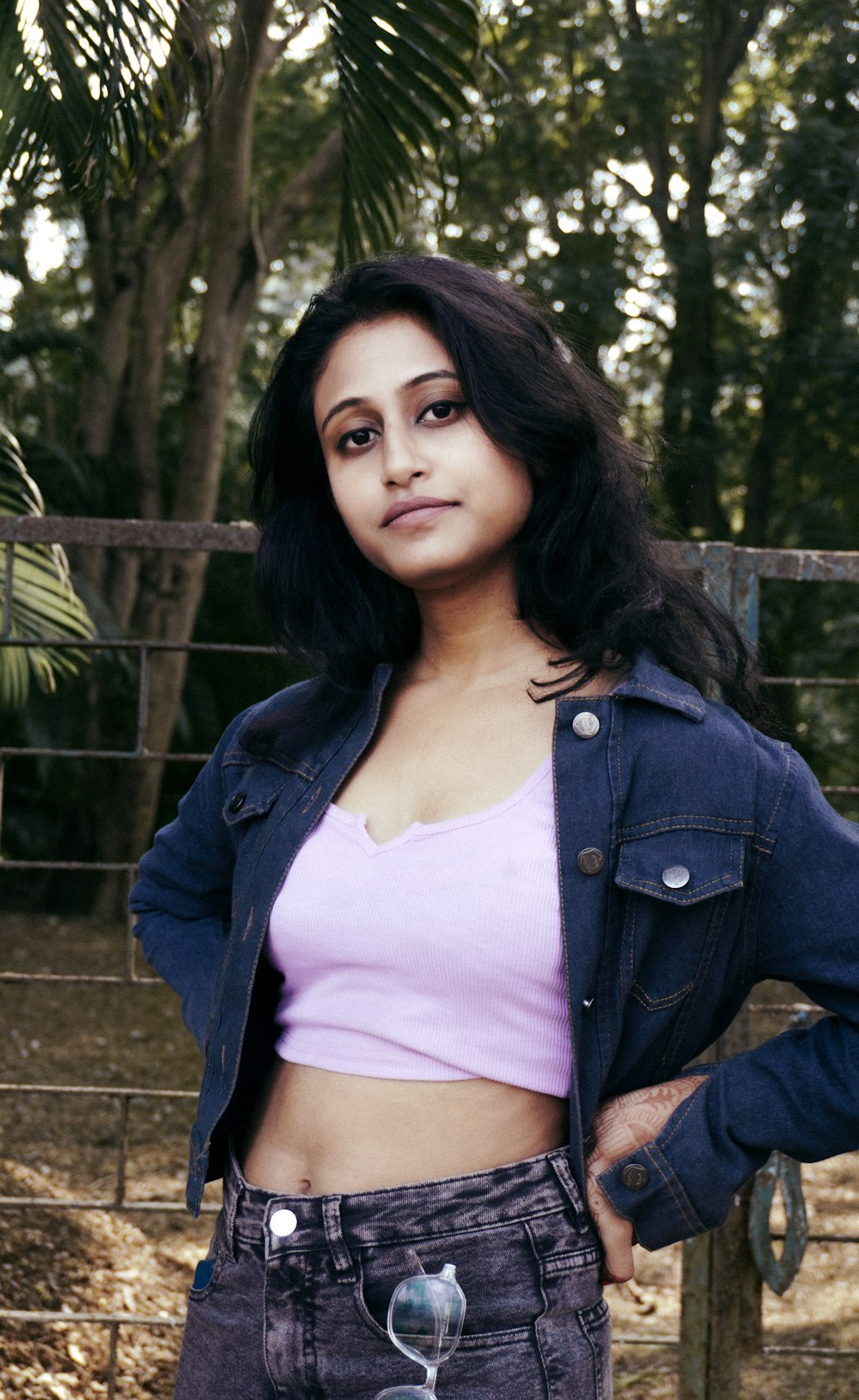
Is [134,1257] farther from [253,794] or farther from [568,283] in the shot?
[568,283]

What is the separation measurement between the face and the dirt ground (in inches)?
65.1

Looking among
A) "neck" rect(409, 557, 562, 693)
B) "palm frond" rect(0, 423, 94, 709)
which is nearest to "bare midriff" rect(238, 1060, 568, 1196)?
"neck" rect(409, 557, 562, 693)

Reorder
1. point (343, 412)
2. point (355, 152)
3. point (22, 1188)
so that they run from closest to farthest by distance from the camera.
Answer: point (343, 412) → point (355, 152) → point (22, 1188)

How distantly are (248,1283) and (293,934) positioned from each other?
39cm

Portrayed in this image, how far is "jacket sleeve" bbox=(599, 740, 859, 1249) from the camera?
56.4 inches

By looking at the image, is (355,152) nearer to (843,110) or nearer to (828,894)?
(828,894)

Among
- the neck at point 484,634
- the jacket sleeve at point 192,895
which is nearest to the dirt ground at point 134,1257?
the jacket sleeve at point 192,895

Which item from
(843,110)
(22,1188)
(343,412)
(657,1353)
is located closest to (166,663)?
(22,1188)

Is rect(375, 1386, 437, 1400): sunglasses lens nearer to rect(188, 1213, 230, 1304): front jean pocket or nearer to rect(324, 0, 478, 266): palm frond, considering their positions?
rect(188, 1213, 230, 1304): front jean pocket

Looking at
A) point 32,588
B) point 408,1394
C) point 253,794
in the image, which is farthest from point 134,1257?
point 408,1394

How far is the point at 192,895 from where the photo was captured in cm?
197

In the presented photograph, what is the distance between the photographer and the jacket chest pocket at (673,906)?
56.6 inches

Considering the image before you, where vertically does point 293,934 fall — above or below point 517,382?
below

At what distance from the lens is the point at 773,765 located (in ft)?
4.90
